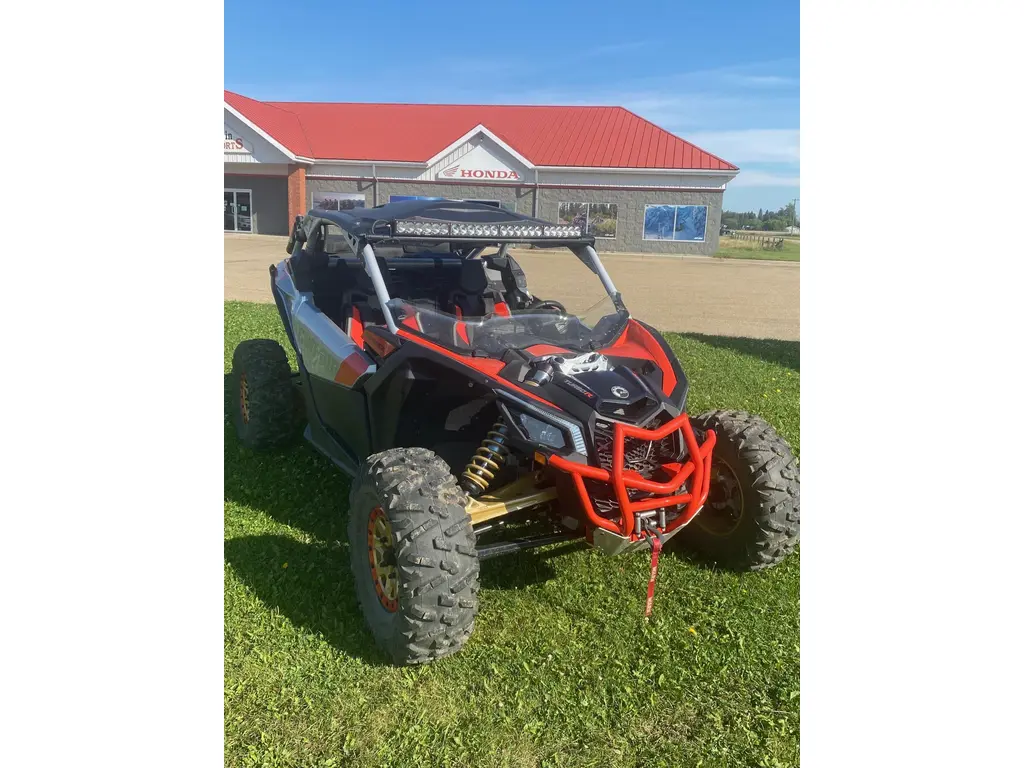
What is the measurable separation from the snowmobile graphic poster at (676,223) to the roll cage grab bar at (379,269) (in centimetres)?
1888

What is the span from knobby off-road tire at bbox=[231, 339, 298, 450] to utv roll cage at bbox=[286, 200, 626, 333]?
1154mm

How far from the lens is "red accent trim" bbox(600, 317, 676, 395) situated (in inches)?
132

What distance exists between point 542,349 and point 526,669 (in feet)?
4.35

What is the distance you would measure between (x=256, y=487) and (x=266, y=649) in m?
1.69

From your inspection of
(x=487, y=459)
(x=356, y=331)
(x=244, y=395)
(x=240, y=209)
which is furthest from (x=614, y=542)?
(x=240, y=209)

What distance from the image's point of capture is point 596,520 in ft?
9.32

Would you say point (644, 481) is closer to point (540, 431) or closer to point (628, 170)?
point (540, 431)

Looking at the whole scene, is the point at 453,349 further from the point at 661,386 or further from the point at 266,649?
the point at 266,649

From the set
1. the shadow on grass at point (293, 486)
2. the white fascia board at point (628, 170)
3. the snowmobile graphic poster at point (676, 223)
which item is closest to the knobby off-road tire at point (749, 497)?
the shadow on grass at point (293, 486)

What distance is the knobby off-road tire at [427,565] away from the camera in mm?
2732

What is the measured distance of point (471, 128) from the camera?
22.8m

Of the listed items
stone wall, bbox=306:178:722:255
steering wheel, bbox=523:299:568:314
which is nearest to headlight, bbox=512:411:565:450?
steering wheel, bbox=523:299:568:314

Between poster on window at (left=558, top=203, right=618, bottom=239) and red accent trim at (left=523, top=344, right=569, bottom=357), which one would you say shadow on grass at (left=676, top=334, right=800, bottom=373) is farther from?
poster on window at (left=558, top=203, right=618, bottom=239)
